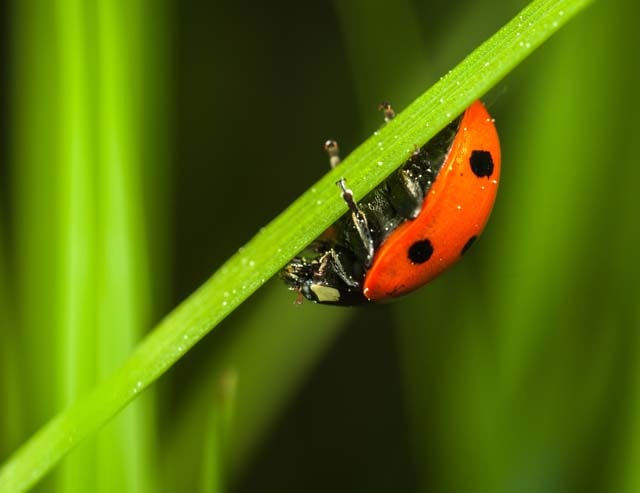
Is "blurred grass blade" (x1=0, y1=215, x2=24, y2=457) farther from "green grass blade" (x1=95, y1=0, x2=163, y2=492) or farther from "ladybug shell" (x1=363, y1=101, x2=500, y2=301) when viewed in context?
"ladybug shell" (x1=363, y1=101, x2=500, y2=301)

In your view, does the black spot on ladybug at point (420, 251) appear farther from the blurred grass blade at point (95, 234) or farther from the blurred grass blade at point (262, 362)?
the blurred grass blade at point (262, 362)

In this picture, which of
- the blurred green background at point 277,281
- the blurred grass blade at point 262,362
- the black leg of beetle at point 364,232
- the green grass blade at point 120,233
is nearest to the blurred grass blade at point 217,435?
the blurred green background at point 277,281

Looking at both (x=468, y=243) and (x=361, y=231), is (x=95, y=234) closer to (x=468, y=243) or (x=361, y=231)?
(x=361, y=231)

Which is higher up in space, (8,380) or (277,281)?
(277,281)

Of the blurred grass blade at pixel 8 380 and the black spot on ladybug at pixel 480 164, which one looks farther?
the blurred grass blade at pixel 8 380

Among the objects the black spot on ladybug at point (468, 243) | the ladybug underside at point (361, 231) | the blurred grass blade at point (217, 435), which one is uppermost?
the ladybug underside at point (361, 231)

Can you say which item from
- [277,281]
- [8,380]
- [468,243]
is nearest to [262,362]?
[277,281]

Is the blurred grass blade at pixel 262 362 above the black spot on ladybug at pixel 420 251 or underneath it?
above
